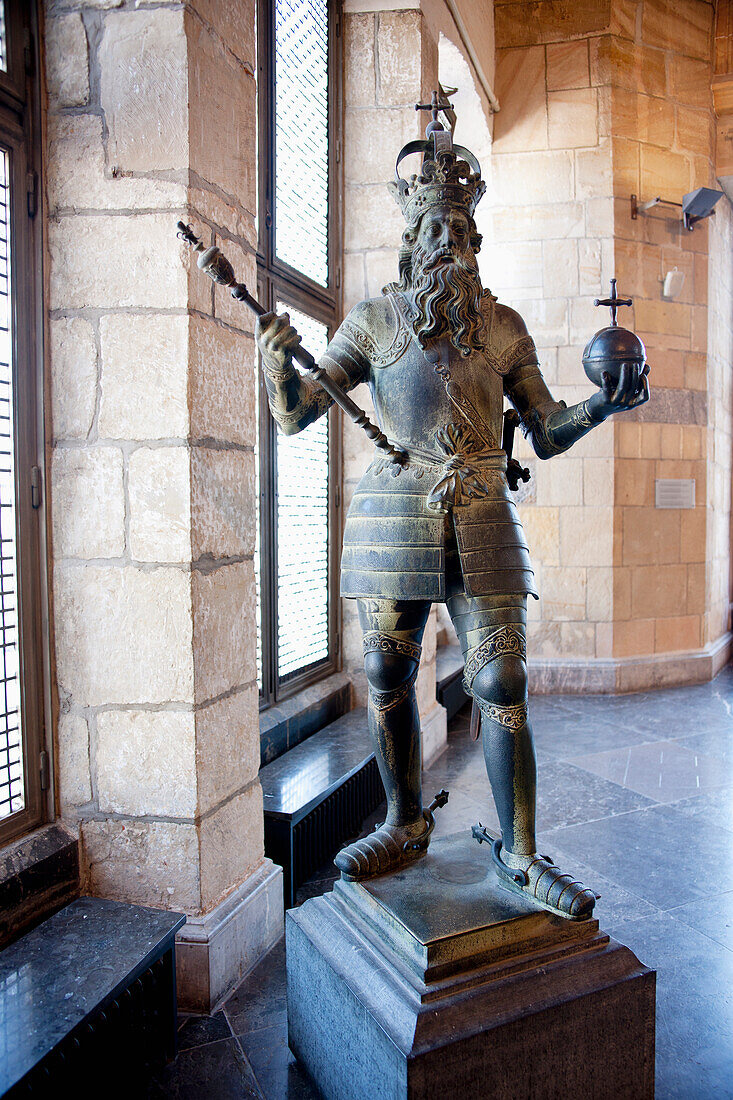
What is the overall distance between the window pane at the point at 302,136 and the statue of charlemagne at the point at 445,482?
160 cm

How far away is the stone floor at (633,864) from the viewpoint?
1837 mm

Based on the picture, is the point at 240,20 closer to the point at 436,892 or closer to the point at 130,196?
the point at 130,196

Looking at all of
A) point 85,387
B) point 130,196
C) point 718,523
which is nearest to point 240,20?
point 130,196

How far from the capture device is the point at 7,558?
191 centimetres

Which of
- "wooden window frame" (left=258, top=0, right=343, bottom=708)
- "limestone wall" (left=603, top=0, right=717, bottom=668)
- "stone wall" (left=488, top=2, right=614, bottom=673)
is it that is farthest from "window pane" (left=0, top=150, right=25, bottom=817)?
"limestone wall" (left=603, top=0, right=717, bottom=668)

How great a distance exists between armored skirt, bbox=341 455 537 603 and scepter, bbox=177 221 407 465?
3.3 inches

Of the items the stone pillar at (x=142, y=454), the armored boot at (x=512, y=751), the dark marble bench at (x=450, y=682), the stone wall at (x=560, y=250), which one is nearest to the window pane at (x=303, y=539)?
the dark marble bench at (x=450, y=682)

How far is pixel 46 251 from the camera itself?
6.47ft

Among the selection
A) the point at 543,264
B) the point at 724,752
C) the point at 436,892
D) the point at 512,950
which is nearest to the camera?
the point at 512,950

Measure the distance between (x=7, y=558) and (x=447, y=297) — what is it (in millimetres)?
1206

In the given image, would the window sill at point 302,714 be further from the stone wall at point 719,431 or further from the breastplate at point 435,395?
the stone wall at point 719,431

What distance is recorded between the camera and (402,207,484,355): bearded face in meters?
1.74

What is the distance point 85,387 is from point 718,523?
5749 millimetres

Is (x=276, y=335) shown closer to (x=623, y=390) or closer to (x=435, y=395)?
(x=435, y=395)
